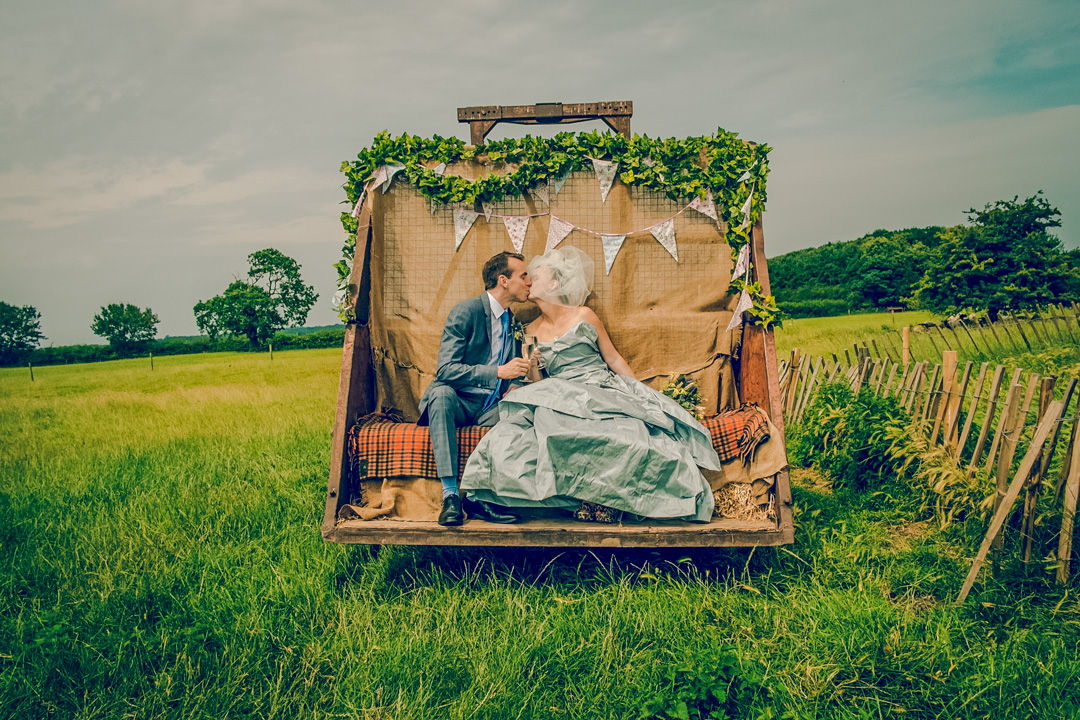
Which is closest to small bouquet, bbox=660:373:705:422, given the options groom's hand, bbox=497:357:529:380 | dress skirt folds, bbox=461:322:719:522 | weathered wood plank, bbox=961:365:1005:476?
dress skirt folds, bbox=461:322:719:522

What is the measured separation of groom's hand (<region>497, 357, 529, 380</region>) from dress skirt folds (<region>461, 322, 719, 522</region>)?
0.35m

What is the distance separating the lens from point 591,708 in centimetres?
266

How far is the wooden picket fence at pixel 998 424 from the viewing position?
3.34 m

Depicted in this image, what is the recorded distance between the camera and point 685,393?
4.55 m

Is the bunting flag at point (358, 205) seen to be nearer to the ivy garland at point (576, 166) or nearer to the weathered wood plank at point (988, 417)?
the ivy garland at point (576, 166)

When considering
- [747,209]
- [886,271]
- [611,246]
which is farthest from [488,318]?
[886,271]

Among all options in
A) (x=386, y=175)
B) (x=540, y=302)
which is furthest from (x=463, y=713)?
(x=386, y=175)

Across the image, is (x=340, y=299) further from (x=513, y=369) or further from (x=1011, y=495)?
(x=1011, y=495)

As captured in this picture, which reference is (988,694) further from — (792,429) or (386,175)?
(792,429)

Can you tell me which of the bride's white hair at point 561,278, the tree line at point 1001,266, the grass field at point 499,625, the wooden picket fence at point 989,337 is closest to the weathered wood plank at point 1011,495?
A: the grass field at point 499,625

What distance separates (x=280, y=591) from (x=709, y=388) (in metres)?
3.32

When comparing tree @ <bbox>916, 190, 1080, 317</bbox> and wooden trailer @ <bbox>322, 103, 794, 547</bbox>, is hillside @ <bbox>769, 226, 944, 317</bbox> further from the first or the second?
wooden trailer @ <bbox>322, 103, 794, 547</bbox>

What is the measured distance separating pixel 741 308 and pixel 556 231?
157 centimetres

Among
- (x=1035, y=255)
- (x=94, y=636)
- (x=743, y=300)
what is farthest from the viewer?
(x=1035, y=255)
